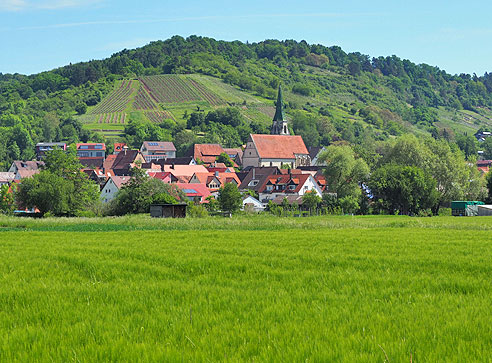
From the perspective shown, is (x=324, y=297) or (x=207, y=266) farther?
(x=207, y=266)

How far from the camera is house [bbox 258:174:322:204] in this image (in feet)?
348

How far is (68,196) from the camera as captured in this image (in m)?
84.4

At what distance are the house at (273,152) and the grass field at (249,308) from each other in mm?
142480

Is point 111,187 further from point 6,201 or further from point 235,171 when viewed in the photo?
point 235,171

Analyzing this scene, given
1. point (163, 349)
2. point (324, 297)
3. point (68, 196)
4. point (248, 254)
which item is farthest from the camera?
point (68, 196)

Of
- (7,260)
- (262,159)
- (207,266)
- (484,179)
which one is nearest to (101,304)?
(207,266)

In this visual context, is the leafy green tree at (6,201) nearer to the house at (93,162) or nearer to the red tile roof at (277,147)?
the red tile roof at (277,147)

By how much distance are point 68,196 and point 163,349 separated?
7946cm

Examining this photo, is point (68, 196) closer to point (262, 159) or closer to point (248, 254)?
point (248, 254)

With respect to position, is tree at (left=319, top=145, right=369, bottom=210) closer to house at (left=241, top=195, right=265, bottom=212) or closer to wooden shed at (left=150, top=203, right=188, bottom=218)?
house at (left=241, top=195, right=265, bottom=212)

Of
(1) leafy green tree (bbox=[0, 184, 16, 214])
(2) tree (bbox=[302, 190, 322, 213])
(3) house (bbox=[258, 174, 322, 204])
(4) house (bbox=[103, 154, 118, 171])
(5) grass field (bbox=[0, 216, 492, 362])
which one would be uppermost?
(4) house (bbox=[103, 154, 118, 171])

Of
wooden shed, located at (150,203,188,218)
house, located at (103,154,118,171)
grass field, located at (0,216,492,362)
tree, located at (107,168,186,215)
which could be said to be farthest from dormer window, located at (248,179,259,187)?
grass field, located at (0,216,492,362)

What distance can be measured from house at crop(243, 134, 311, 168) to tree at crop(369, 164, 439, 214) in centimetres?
7432

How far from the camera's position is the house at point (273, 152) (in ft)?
534
